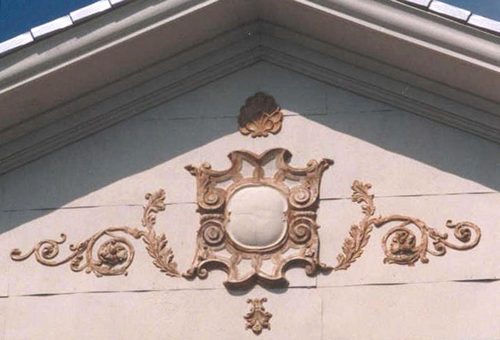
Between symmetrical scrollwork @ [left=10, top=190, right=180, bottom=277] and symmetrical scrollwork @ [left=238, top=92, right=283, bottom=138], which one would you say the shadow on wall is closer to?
symmetrical scrollwork @ [left=238, top=92, right=283, bottom=138]

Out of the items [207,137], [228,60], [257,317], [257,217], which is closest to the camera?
[257,317]

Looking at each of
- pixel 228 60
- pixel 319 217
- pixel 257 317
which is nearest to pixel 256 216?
pixel 319 217

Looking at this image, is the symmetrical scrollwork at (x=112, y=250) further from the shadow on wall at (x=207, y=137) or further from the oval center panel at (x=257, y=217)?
the oval center panel at (x=257, y=217)

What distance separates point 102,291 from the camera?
11.1 metres

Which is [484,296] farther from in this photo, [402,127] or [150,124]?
[150,124]

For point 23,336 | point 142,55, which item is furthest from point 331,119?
point 23,336

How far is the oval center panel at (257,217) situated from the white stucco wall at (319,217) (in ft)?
0.70

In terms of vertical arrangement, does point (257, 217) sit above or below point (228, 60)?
below

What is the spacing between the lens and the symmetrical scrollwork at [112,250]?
1115cm

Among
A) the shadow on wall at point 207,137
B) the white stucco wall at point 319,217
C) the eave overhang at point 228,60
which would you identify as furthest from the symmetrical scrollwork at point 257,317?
the eave overhang at point 228,60

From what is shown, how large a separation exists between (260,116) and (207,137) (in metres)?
0.32

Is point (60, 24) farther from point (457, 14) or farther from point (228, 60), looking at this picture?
Result: point (457, 14)

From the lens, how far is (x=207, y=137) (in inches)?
450

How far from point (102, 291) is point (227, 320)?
2.30 ft
